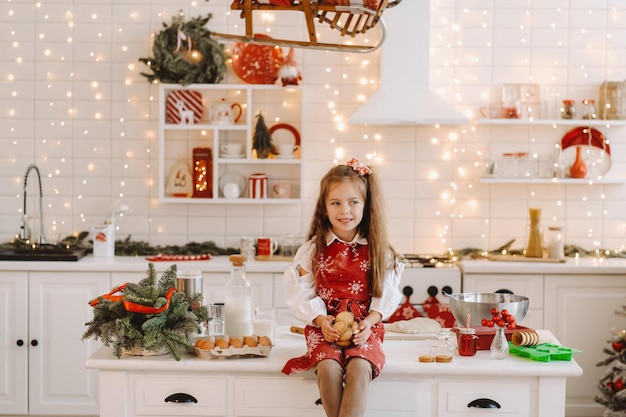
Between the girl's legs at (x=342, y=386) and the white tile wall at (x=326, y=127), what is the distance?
2.84m

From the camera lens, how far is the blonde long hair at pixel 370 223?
3156mm

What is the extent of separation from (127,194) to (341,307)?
2.87 m

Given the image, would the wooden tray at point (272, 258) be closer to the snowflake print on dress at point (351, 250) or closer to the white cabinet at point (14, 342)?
the white cabinet at point (14, 342)

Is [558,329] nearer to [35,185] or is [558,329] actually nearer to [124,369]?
[124,369]

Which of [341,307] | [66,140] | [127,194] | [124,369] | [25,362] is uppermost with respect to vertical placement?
[66,140]

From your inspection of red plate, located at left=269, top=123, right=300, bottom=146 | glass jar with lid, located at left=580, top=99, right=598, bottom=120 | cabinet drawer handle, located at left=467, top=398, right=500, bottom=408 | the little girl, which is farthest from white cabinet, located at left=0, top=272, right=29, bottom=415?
glass jar with lid, located at left=580, top=99, right=598, bottom=120

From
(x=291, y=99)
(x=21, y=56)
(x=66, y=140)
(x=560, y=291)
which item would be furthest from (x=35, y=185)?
(x=560, y=291)

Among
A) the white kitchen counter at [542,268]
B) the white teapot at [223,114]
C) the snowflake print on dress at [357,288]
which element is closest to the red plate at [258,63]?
the white teapot at [223,114]

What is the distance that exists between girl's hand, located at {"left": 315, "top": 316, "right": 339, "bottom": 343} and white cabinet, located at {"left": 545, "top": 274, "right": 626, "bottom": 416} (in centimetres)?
249

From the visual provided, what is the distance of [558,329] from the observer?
16.9ft

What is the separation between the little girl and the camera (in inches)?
122

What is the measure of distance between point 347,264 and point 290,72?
8.09 ft

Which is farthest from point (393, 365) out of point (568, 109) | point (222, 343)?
point (568, 109)

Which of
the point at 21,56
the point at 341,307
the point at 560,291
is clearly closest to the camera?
the point at 341,307
